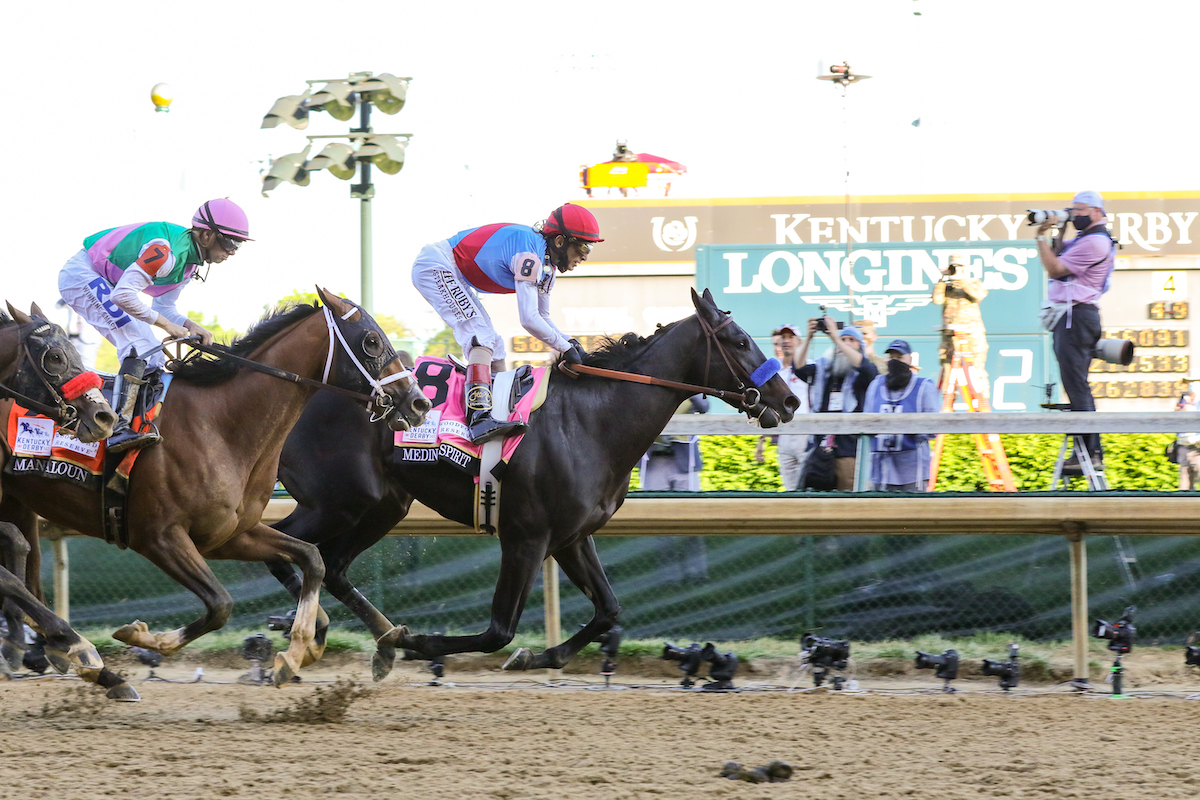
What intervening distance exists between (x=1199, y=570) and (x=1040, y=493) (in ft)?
3.26

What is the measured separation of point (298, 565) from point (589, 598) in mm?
1321

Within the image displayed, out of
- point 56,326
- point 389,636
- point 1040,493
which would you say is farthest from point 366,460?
point 1040,493

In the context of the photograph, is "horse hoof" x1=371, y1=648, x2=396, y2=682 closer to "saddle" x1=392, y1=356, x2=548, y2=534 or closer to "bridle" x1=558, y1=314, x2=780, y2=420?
"saddle" x1=392, y1=356, x2=548, y2=534

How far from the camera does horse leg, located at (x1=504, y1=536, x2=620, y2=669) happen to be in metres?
5.81

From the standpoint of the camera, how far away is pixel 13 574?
5.43 m

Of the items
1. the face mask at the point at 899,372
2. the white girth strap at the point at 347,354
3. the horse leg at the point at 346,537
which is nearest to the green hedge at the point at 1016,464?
the face mask at the point at 899,372

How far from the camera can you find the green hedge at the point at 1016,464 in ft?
25.0

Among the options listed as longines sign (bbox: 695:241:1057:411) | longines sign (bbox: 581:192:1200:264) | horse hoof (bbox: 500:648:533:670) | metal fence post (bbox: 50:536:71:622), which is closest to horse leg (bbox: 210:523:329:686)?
horse hoof (bbox: 500:648:533:670)

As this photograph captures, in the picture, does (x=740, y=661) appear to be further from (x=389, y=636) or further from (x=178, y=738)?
(x=178, y=738)

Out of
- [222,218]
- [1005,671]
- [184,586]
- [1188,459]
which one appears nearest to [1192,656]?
[1005,671]

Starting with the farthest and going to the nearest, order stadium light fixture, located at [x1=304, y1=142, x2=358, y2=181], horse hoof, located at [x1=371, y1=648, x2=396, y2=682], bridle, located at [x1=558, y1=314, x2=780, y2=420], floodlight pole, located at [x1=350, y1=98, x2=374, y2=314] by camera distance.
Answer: floodlight pole, located at [x1=350, y1=98, x2=374, y2=314], stadium light fixture, located at [x1=304, y1=142, x2=358, y2=181], horse hoof, located at [x1=371, y1=648, x2=396, y2=682], bridle, located at [x1=558, y1=314, x2=780, y2=420]

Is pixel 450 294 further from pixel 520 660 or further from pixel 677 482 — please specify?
pixel 677 482

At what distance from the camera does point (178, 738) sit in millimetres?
5004

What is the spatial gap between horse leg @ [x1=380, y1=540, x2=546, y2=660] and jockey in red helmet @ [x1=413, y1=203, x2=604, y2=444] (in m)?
0.53
